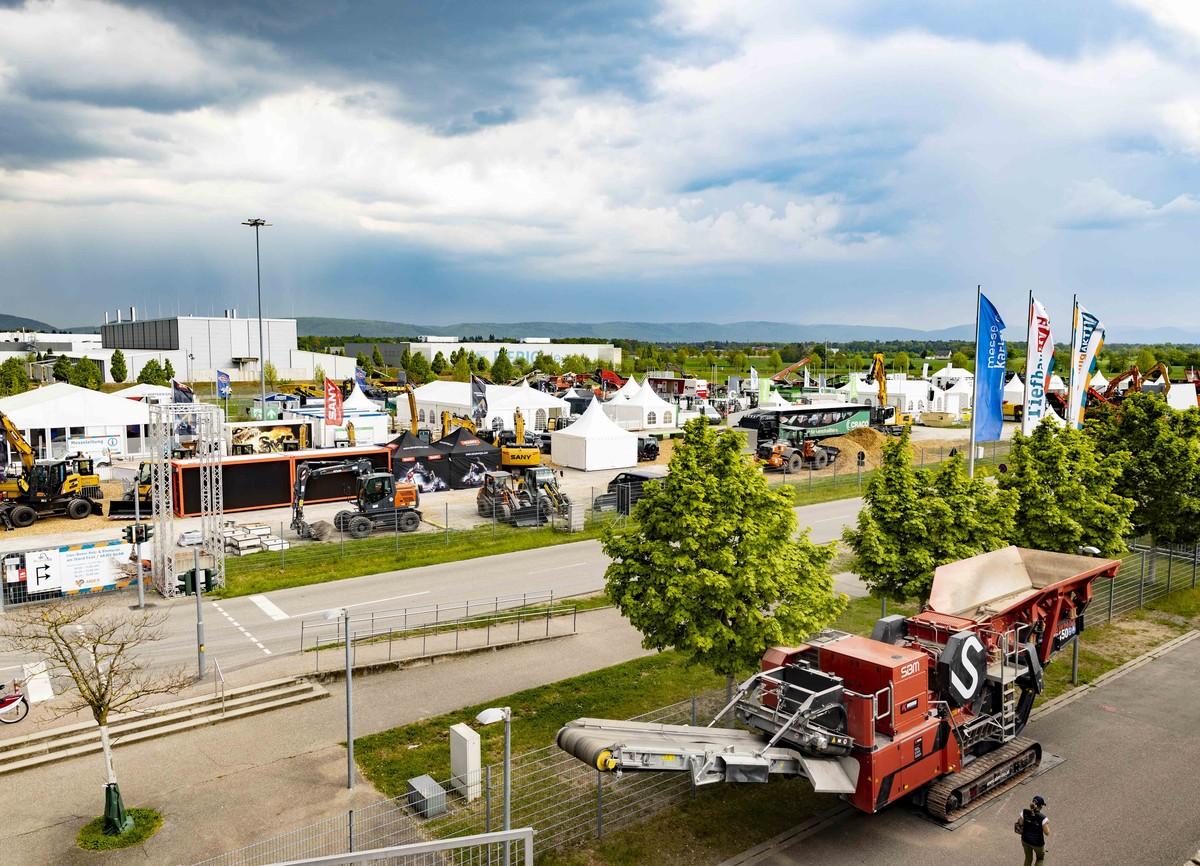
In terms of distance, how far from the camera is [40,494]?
35.2 m

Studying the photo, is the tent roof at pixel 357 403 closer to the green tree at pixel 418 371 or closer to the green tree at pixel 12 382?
the green tree at pixel 12 382

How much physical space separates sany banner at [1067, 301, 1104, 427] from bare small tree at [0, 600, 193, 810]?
27661mm

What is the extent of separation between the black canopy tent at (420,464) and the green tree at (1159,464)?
94.0 ft

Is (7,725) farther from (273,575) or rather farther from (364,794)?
(273,575)

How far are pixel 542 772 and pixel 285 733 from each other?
545cm

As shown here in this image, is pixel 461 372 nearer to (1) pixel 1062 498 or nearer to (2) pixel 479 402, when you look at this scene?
(2) pixel 479 402

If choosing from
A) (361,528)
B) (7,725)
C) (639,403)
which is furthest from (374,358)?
(7,725)

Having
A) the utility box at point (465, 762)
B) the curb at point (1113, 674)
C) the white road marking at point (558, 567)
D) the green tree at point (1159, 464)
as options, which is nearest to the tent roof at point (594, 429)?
the white road marking at point (558, 567)

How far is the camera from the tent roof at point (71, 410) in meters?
47.8

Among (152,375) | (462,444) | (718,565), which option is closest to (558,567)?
(718,565)

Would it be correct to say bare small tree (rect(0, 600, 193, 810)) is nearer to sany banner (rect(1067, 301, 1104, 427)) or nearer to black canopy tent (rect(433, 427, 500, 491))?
black canopy tent (rect(433, 427, 500, 491))

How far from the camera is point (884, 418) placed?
7019 centimetres

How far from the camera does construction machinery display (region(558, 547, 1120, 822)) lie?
11.0 metres

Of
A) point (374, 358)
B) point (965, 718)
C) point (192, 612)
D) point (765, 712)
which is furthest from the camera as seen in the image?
point (374, 358)
